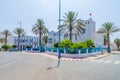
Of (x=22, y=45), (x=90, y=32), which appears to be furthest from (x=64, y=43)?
(x=22, y=45)

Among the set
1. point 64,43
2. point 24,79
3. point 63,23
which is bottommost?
point 24,79

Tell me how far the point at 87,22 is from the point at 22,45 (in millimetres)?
42032

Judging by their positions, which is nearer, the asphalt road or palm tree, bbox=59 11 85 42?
the asphalt road

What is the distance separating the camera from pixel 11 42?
98.4 m

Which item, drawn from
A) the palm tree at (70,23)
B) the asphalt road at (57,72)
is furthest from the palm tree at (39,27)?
the asphalt road at (57,72)

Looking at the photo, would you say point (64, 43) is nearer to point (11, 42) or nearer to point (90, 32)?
point (90, 32)

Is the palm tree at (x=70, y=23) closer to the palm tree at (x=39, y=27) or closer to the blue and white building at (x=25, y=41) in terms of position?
the palm tree at (x=39, y=27)

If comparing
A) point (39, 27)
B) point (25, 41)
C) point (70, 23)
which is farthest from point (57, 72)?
point (25, 41)

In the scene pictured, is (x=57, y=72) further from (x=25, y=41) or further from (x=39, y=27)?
(x=25, y=41)

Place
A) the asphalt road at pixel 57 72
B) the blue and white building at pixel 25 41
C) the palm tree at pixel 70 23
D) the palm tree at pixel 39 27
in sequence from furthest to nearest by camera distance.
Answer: the blue and white building at pixel 25 41 → the palm tree at pixel 39 27 → the palm tree at pixel 70 23 → the asphalt road at pixel 57 72

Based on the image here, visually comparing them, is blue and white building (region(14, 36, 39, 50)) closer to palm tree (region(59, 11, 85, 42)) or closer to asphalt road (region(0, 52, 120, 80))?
palm tree (region(59, 11, 85, 42))

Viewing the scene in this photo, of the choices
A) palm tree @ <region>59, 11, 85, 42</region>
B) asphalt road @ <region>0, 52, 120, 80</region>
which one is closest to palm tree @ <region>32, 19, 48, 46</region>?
palm tree @ <region>59, 11, 85, 42</region>

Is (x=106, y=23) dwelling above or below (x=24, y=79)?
above

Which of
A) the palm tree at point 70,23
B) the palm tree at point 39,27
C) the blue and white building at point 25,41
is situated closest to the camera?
the palm tree at point 70,23
